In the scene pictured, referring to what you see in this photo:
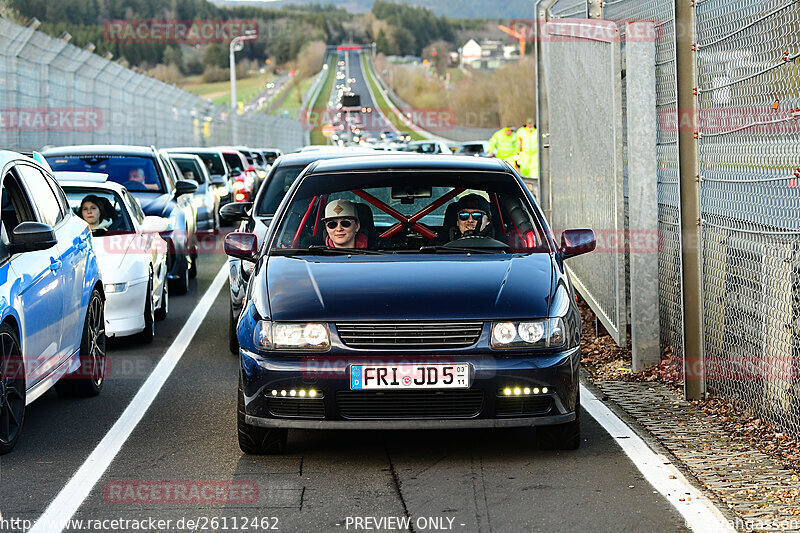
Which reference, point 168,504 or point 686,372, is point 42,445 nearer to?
point 168,504

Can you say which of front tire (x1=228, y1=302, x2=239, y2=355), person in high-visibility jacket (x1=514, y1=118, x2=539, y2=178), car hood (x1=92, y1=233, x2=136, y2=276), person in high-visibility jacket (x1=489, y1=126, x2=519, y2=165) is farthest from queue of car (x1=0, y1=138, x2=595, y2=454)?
person in high-visibility jacket (x1=489, y1=126, x2=519, y2=165)

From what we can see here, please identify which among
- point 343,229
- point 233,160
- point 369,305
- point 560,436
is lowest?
point 560,436

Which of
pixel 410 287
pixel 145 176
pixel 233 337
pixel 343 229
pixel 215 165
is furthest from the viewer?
pixel 215 165

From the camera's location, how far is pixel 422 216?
8.22 meters

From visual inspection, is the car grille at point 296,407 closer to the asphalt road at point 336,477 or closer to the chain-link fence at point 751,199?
the asphalt road at point 336,477

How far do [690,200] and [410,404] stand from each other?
270 centimetres

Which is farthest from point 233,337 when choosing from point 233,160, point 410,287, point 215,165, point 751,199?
point 233,160

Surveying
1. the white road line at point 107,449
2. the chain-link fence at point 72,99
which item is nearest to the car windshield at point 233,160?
the chain-link fence at point 72,99

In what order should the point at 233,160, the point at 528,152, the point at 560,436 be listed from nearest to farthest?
the point at 560,436
the point at 528,152
the point at 233,160

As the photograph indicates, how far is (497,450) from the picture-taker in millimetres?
7000

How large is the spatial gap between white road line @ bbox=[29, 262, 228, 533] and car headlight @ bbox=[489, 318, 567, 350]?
2014mm

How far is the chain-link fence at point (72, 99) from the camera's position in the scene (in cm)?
2092

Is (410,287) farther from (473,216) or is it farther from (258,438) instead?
(473,216)

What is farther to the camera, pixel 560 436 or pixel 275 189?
pixel 275 189
